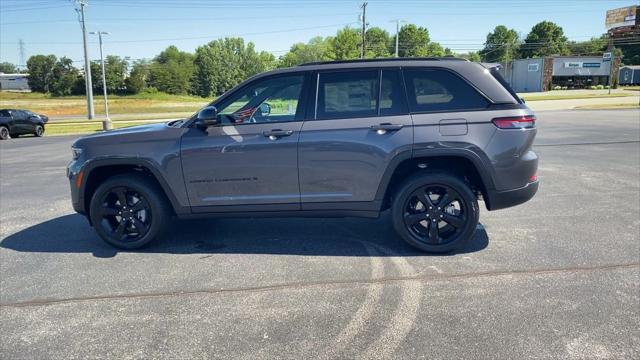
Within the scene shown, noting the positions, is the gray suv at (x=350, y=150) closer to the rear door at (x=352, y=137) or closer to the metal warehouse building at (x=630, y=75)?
the rear door at (x=352, y=137)

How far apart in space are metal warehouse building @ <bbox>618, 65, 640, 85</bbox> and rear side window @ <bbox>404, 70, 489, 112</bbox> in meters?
105

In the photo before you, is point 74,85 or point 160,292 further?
point 74,85

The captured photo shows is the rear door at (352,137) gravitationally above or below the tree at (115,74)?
below

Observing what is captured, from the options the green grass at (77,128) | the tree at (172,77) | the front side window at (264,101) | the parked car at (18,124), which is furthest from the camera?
the tree at (172,77)

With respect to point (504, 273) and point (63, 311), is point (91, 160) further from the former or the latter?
point (504, 273)

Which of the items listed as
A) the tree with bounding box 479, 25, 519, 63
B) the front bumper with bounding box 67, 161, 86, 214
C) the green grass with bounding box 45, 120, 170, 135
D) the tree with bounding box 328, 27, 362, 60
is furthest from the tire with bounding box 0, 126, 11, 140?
the tree with bounding box 479, 25, 519, 63

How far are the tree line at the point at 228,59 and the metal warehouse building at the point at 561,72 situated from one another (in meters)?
16.0

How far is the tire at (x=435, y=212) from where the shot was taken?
437 centimetres

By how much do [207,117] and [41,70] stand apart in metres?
99.7

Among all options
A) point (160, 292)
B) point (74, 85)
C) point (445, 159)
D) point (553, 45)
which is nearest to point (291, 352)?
point (160, 292)

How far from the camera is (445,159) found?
446 centimetres

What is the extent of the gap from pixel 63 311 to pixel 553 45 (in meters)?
129

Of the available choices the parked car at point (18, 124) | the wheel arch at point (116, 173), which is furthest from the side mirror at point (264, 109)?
the parked car at point (18, 124)

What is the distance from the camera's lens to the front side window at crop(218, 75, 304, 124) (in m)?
4.47
